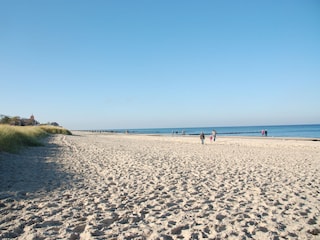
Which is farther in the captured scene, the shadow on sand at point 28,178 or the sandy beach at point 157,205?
the shadow on sand at point 28,178

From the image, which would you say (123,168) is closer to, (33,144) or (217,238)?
(217,238)

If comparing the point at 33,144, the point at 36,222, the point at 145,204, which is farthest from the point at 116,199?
the point at 33,144

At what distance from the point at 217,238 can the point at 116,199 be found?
7.80 feet

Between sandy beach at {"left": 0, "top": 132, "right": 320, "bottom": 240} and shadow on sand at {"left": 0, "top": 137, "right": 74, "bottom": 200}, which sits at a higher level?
shadow on sand at {"left": 0, "top": 137, "right": 74, "bottom": 200}

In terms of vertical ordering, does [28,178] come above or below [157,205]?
above

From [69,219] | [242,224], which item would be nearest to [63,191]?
[69,219]

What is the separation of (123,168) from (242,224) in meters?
5.49

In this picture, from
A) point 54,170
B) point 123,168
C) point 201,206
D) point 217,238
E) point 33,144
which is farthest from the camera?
point 33,144

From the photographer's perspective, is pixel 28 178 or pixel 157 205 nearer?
pixel 157 205

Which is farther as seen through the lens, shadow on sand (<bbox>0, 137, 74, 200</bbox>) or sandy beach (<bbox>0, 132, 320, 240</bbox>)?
shadow on sand (<bbox>0, 137, 74, 200</bbox>)

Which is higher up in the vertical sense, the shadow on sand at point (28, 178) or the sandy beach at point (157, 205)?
the shadow on sand at point (28, 178)

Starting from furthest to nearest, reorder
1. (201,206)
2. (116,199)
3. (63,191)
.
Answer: (63,191) → (116,199) → (201,206)

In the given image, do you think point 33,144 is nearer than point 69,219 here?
No

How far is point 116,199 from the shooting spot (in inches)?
202
